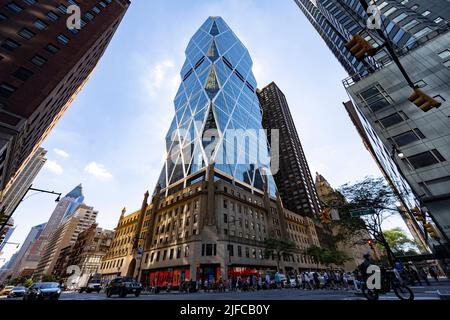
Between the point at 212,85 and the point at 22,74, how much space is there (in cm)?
6055

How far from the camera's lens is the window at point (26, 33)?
2816cm

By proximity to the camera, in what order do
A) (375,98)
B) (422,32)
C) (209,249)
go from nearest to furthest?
(422,32) → (375,98) → (209,249)

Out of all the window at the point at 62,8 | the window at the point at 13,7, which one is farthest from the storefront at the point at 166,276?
the window at the point at 62,8

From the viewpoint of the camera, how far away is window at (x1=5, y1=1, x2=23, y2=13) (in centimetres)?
2748

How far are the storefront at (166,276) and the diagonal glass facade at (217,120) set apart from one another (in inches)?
1080

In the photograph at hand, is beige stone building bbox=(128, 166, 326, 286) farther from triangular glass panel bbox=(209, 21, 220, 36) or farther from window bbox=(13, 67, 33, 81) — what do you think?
triangular glass panel bbox=(209, 21, 220, 36)

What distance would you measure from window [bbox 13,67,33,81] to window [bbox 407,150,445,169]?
165 feet

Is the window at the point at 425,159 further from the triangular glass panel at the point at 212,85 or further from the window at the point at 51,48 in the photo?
the triangular glass panel at the point at 212,85

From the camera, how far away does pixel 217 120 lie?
69.1 meters

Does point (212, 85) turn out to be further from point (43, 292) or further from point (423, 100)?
point (423, 100)

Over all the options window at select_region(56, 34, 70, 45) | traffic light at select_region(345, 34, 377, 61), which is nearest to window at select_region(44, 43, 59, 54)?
window at select_region(56, 34, 70, 45)
